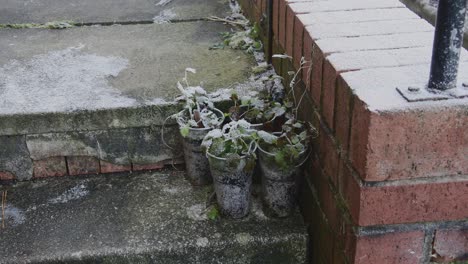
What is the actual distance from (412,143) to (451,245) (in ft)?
0.97

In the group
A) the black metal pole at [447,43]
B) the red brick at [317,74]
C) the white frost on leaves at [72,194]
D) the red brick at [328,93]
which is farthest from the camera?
the white frost on leaves at [72,194]

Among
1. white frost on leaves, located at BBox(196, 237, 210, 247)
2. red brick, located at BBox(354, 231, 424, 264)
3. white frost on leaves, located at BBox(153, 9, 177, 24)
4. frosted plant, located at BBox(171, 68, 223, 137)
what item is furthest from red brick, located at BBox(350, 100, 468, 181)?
white frost on leaves, located at BBox(153, 9, 177, 24)

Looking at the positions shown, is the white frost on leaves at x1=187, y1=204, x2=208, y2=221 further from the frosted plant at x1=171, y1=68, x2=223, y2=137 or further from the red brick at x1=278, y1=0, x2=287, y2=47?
the red brick at x1=278, y1=0, x2=287, y2=47

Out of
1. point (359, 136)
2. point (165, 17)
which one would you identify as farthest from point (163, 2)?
point (359, 136)

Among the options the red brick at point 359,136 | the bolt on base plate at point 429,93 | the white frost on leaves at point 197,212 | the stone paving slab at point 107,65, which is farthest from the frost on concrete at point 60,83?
the bolt on base plate at point 429,93

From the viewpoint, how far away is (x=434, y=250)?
133 centimetres

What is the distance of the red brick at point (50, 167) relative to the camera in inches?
84.6

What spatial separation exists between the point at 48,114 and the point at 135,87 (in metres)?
0.36

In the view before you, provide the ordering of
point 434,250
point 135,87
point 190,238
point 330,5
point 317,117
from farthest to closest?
point 135,87 → point 330,5 → point 190,238 → point 317,117 → point 434,250

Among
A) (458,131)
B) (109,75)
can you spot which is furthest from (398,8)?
(109,75)

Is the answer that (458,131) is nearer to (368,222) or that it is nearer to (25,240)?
(368,222)

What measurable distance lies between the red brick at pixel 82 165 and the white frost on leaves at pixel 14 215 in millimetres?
259

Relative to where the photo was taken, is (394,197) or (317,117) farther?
(317,117)

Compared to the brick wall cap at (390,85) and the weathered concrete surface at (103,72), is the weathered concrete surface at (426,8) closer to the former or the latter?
the weathered concrete surface at (103,72)
